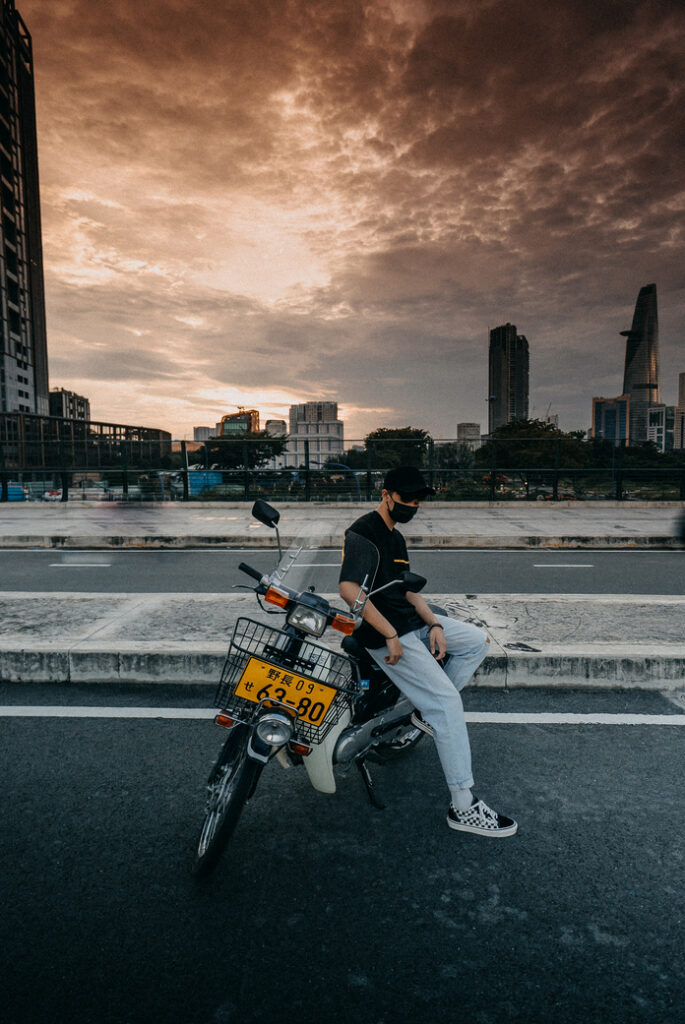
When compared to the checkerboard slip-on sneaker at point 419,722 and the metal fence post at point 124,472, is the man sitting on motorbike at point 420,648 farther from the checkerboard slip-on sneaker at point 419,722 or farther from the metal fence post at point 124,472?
the metal fence post at point 124,472

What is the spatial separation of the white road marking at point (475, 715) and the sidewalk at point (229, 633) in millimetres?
490

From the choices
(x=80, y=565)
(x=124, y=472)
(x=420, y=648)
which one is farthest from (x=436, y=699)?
(x=124, y=472)

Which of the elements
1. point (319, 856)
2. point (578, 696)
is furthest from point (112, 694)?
point (578, 696)

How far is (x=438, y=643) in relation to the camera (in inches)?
125

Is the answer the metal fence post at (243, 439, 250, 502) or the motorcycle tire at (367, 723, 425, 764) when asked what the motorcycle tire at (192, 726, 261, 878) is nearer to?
the motorcycle tire at (367, 723, 425, 764)

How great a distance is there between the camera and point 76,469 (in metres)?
20.0

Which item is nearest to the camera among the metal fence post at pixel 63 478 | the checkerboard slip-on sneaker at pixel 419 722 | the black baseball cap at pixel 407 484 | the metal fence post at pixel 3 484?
the black baseball cap at pixel 407 484

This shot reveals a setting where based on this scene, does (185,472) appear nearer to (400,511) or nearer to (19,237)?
(400,511)

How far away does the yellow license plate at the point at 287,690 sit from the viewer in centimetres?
254

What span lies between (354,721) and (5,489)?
65.4 feet

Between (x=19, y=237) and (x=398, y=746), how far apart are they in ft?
341

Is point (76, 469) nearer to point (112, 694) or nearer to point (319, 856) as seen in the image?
point (112, 694)

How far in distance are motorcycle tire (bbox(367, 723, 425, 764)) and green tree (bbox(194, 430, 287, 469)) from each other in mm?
16280

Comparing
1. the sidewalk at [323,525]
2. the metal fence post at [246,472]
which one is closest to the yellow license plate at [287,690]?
the sidewalk at [323,525]
